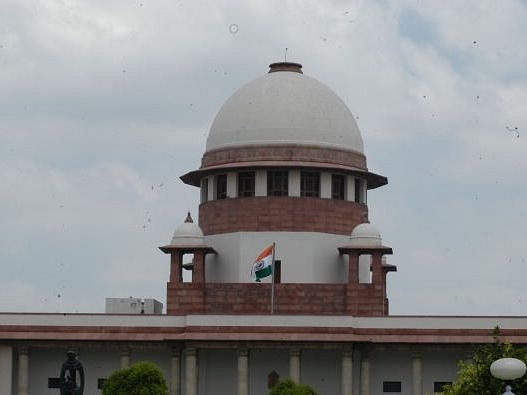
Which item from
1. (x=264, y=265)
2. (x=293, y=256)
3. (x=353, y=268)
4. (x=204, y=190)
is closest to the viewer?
(x=264, y=265)

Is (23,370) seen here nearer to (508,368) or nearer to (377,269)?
(377,269)

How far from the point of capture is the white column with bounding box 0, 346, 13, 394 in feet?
204

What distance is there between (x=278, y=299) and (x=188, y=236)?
4470mm

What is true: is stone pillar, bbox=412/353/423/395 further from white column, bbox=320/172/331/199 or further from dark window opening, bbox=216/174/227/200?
dark window opening, bbox=216/174/227/200

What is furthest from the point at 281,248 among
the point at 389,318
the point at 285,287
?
the point at 389,318

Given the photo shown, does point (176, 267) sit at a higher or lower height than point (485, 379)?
higher

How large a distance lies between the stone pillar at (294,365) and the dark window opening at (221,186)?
8.58 m

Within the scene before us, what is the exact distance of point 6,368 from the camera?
62312 mm

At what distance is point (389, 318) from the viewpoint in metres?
61.6

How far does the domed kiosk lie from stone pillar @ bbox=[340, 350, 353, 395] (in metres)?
3.46

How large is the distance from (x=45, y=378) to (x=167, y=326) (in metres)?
5.36

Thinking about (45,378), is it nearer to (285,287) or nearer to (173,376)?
(173,376)

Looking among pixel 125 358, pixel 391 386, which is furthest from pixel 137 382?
pixel 391 386

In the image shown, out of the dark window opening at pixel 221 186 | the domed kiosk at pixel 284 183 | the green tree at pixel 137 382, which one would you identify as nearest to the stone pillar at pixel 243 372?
the domed kiosk at pixel 284 183
